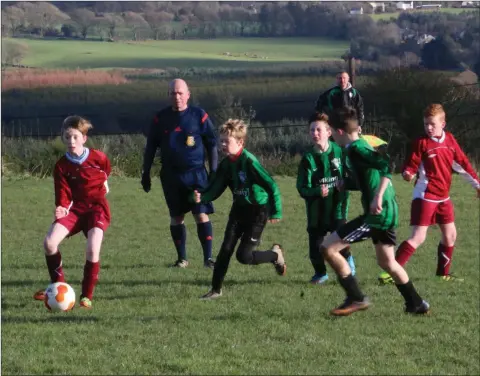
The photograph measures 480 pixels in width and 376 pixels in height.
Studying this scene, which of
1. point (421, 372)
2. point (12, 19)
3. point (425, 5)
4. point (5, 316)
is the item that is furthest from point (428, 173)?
point (12, 19)

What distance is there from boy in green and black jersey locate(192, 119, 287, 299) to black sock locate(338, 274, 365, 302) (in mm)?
1211

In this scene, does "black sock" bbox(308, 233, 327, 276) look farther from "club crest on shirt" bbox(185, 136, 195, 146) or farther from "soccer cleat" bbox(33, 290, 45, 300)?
"soccer cleat" bbox(33, 290, 45, 300)

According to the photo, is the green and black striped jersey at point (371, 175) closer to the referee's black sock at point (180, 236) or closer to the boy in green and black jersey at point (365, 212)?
the boy in green and black jersey at point (365, 212)

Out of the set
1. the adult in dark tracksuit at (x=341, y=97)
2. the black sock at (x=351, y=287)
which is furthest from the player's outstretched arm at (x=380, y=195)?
the adult in dark tracksuit at (x=341, y=97)

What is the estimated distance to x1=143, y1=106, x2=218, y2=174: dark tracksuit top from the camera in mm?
11930

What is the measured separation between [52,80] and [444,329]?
4189 centimetres

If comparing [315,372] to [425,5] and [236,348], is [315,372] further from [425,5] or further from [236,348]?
[425,5]

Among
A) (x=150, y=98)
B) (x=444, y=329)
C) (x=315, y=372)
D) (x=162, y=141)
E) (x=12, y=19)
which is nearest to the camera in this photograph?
(x=315, y=372)

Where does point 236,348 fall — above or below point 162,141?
below

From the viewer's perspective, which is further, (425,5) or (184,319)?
(425,5)

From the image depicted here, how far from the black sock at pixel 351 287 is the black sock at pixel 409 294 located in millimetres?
375

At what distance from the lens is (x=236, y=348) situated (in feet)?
27.9

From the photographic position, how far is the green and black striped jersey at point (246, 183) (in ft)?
32.1

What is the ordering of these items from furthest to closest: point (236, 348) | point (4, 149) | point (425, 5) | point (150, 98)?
point (150, 98) → point (425, 5) → point (4, 149) → point (236, 348)
